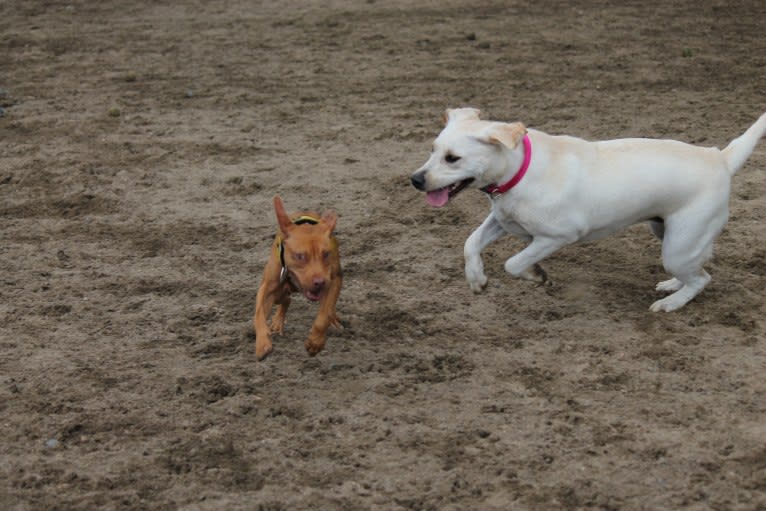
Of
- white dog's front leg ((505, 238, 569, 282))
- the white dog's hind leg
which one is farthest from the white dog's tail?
white dog's front leg ((505, 238, 569, 282))

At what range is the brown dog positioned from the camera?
15.2 ft

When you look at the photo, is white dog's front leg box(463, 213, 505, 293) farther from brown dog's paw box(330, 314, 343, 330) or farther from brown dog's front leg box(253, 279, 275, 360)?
brown dog's front leg box(253, 279, 275, 360)

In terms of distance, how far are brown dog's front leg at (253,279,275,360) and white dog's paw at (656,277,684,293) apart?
81.5 inches

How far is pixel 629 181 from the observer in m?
5.11

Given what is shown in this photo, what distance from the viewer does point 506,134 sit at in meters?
4.87

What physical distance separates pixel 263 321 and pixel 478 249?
1.19m

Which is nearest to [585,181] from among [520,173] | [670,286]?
[520,173]

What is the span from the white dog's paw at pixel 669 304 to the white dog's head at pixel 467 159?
1062mm

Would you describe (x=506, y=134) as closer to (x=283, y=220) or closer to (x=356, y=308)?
(x=283, y=220)

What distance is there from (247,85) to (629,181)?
5.15 meters

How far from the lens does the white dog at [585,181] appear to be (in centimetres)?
504

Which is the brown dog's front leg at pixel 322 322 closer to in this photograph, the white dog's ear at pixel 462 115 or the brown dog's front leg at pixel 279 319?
the brown dog's front leg at pixel 279 319

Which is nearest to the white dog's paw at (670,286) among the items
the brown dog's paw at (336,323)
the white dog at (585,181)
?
the white dog at (585,181)

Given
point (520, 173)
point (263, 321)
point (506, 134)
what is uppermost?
point (506, 134)
